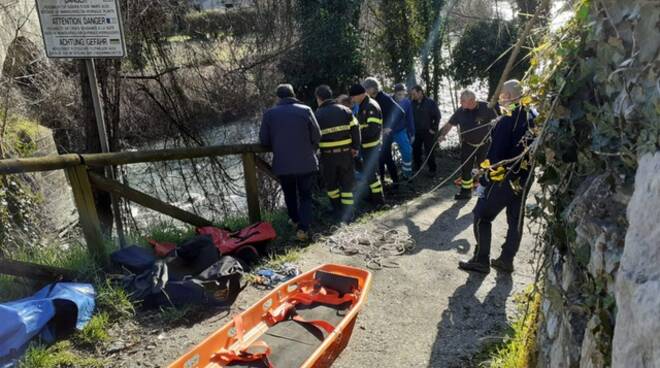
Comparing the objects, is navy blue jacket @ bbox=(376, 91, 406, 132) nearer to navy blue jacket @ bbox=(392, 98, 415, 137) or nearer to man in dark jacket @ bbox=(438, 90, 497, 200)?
navy blue jacket @ bbox=(392, 98, 415, 137)

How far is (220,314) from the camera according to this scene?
13.0 feet

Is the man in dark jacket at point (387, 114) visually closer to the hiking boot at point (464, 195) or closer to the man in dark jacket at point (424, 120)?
the man in dark jacket at point (424, 120)

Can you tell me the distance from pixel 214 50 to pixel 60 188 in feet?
12.8

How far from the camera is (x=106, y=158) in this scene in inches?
163

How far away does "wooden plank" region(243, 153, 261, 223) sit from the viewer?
17.9 feet

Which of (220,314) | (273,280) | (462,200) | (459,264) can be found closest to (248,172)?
(273,280)

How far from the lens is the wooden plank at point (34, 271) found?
12.2 ft

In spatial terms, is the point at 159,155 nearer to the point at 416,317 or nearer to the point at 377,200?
the point at 416,317

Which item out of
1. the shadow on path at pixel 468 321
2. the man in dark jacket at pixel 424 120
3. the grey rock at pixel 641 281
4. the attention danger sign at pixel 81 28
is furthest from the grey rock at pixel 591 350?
the man in dark jacket at pixel 424 120

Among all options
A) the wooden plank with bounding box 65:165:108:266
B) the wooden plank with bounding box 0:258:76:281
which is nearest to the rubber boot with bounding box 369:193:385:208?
the wooden plank with bounding box 65:165:108:266

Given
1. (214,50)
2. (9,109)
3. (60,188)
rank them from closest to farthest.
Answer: (9,109) < (60,188) < (214,50)

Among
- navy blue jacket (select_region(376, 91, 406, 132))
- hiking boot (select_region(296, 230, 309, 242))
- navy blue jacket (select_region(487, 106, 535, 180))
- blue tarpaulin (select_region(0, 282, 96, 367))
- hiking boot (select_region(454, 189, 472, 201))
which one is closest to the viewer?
blue tarpaulin (select_region(0, 282, 96, 367))

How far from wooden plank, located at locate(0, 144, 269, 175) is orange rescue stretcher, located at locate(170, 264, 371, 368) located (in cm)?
171

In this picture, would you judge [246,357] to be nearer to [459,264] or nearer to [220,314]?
[220,314]
